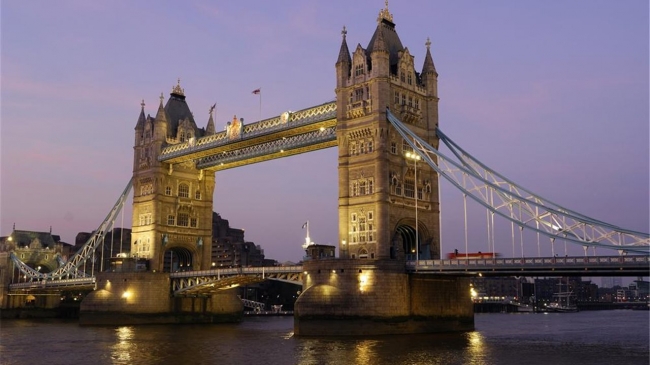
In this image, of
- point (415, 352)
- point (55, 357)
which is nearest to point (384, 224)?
point (415, 352)

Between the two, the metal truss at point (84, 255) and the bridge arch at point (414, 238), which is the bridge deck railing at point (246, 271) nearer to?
the bridge arch at point (414, 238)

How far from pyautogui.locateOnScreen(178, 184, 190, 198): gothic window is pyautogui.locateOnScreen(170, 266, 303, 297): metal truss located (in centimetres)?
1168

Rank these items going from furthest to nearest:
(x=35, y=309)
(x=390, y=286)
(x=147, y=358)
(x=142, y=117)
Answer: (x=35, y=309) → (x=142, y=117) → (x=390, y=286) → (x=147, y=358)

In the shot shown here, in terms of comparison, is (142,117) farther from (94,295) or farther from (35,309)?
(35,309)

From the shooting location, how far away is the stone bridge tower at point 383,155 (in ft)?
218

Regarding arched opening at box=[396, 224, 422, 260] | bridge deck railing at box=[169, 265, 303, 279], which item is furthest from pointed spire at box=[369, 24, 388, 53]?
bridge deck railing at box=[169, 265, 303, 279]

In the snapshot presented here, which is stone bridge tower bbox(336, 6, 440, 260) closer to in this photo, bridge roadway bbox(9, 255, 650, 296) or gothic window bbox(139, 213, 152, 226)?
bridge roadway bbox(9, 255, 650, 296)

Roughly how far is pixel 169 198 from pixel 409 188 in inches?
1448

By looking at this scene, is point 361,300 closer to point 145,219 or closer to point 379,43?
point 379,43

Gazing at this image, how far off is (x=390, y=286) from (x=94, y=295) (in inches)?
1734

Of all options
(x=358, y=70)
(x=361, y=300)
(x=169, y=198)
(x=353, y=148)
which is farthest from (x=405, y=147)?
(x=169, y=198)

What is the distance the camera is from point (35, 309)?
12262 centimetres

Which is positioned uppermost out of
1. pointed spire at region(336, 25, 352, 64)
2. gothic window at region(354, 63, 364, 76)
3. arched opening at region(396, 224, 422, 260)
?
pointed spire at region(336, 25, 352, 64)

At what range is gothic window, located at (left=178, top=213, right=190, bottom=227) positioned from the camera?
94875 mm
